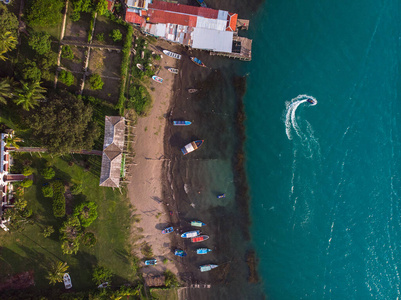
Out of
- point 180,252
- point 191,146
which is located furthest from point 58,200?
point 191,146

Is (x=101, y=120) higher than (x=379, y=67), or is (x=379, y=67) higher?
(x=379, y=67)

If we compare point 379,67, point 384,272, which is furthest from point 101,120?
point 384,272

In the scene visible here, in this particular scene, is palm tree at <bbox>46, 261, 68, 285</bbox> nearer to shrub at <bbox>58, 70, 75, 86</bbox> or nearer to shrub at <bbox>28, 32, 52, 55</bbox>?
shrub at <bbox>58, 70, 75, 86</bbox>

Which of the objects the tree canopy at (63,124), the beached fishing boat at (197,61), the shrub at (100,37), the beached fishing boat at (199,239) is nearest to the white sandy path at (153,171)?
the beached fishing boat at (197,61)

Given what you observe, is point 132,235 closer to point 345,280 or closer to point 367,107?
point 345,280

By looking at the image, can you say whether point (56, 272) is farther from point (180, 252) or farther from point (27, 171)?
point (180, 252)

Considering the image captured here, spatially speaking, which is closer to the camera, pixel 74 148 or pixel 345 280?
pixel 74 148

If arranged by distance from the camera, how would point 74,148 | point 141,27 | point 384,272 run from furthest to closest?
point 384,272 → point 141,27 → point 74,148
